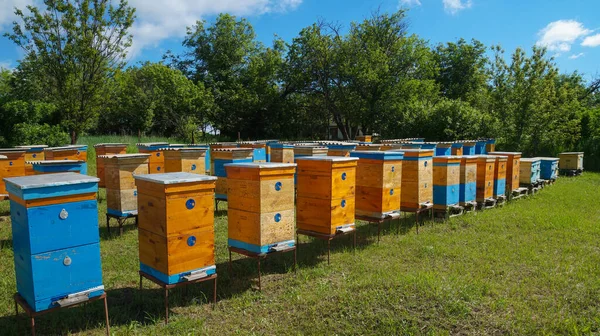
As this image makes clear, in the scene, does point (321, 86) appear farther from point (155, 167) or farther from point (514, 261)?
point (514, 261)

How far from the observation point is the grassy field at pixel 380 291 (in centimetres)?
436

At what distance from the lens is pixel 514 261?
6.36m

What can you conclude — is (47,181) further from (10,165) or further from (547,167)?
(547,167)

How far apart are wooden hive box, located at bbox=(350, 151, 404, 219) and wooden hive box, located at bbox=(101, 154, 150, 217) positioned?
4.29 metres

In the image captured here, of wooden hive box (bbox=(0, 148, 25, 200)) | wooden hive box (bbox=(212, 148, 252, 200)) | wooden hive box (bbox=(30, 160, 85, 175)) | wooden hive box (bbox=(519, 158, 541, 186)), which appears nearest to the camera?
wooden hive box (bbox=(30, 160, 85, 175))

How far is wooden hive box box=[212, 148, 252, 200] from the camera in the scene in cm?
933

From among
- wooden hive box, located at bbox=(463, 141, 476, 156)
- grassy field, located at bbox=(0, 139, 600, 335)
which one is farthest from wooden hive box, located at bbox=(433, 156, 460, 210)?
wooden hive box, located at bbox=(463, 141, 476, 156)

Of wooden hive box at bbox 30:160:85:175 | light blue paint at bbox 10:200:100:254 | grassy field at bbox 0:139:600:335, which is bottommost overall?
grassy field at bbox 0:139:600:335

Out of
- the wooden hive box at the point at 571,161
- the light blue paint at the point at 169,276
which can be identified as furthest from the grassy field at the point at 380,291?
the wooden hive box at the point at 571,161

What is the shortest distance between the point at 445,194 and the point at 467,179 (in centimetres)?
101

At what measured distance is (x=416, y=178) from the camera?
795 centimetres

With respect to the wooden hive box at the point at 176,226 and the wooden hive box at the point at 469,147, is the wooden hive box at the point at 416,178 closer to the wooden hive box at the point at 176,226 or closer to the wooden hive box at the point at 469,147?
the wooden hive box at the point at 176,226

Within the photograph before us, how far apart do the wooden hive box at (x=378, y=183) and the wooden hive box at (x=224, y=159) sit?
298cm

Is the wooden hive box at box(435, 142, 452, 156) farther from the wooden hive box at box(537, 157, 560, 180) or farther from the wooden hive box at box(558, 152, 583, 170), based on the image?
the wooden hive box at box(558, 152, 583, 170)
